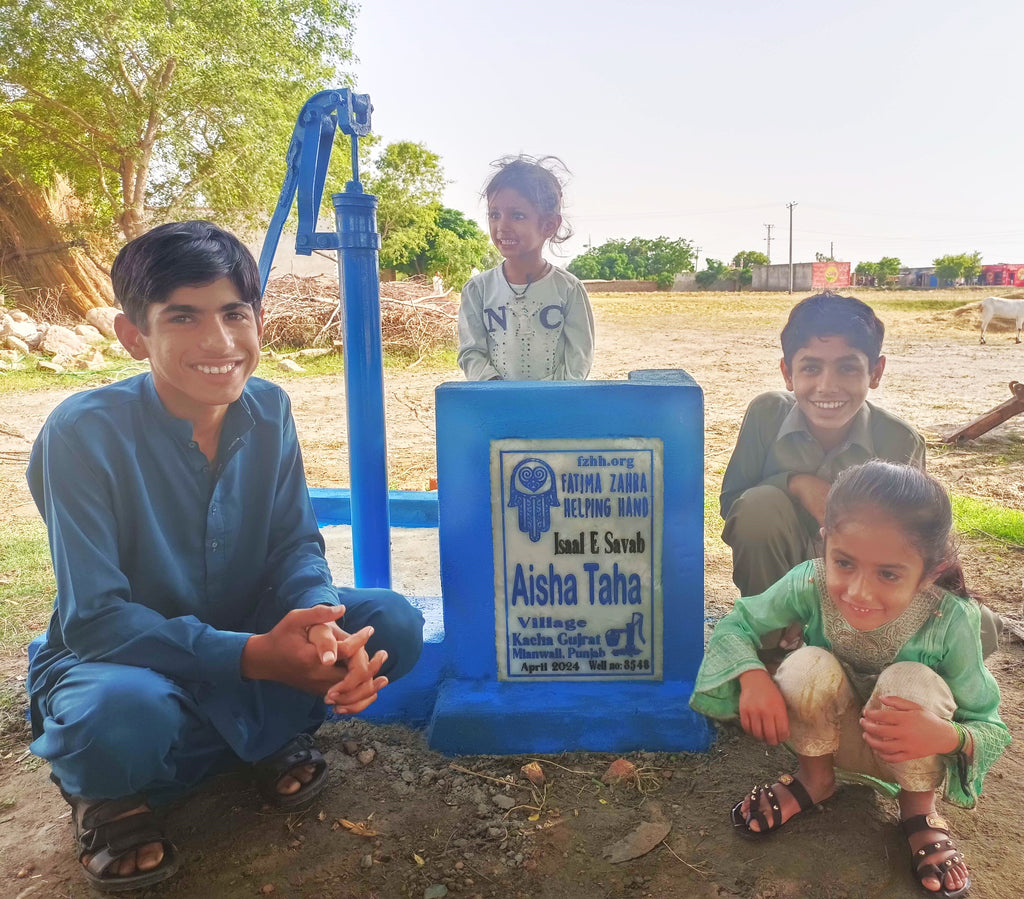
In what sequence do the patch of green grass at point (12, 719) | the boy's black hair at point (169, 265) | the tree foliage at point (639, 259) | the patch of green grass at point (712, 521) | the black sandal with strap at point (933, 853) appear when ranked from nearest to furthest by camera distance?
the black sandal with strap at point (933, 853)
the boy's black hair at point (169, 265)
the patch of green grass at point (12, 719)
the patch of green grass at point (712, 521)
the tree foliage at point (639, 259)

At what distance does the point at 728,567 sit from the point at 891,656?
168 cm

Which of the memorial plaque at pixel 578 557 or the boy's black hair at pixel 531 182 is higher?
the boy's black hair at pixel 531 182

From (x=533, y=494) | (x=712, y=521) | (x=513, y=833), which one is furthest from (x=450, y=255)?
(x=513, y=833)

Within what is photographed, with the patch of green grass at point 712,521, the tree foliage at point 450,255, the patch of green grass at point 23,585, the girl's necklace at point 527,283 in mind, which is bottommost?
the patch of green grass at point 712,521

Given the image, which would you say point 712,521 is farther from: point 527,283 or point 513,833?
point 513,833

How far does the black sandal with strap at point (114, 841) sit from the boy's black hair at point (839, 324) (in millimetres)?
1765

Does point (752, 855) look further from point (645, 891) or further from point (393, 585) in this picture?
point (393, 585)

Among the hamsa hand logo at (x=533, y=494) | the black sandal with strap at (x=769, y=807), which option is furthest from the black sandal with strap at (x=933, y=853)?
the hamsa hand logo at (x=533, y=494)

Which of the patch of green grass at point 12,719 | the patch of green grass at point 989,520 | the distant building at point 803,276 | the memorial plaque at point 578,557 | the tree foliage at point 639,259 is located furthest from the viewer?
the tree foliage at point 639,259

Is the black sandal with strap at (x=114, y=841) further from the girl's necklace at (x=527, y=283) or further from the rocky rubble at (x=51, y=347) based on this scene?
the rocky rubble at (x=51, y=347)

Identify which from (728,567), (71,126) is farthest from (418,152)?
(728,567)

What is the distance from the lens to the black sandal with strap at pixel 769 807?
170 cm

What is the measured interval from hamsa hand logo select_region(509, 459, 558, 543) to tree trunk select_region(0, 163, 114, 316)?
50.4 feet

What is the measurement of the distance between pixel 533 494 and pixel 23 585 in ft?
7.40
